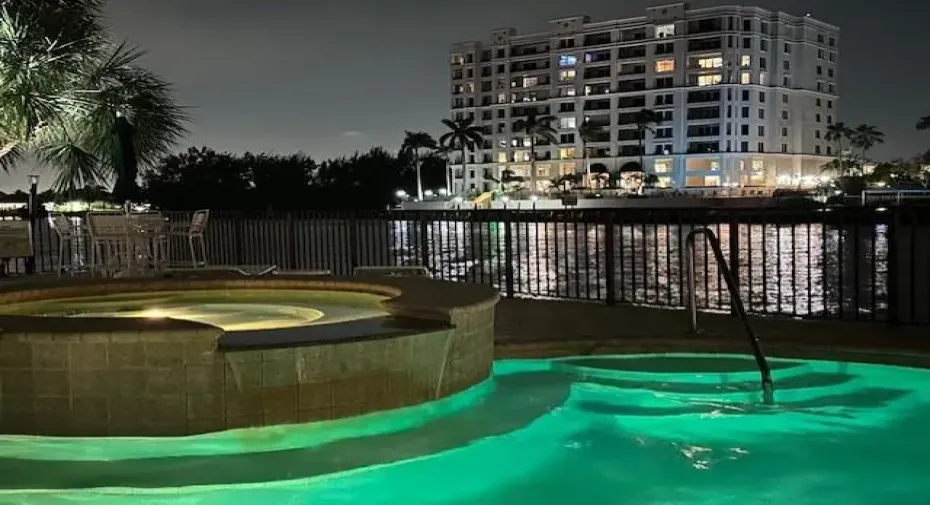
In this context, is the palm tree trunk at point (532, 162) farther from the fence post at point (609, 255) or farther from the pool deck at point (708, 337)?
the pool deck at point (708, 337)

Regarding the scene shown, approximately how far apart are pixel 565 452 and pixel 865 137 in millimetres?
160414

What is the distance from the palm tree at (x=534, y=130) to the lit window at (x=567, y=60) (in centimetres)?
908

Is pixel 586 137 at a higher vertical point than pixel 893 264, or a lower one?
higher

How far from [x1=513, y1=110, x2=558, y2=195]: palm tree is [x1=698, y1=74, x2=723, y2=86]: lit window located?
78.9ft

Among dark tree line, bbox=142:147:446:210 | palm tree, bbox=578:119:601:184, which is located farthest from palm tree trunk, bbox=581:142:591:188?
dark tree line, bbox=142:147:446:210

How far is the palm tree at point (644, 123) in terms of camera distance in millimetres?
131750

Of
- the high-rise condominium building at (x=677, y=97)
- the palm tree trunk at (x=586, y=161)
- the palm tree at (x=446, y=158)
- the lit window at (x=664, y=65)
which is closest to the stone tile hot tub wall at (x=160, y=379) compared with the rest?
the palm tree at (x=446, y=158)

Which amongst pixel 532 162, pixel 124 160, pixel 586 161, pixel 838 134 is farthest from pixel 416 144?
pixel 124 160

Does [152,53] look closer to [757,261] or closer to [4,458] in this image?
[4,458]

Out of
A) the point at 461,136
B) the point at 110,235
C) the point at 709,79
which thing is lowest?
the point at 110,235

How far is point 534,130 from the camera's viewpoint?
460 ft

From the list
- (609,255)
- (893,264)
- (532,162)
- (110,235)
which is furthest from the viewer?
(532,162)

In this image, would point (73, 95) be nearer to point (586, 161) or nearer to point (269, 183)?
point (269, 183)

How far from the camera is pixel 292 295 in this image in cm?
798
